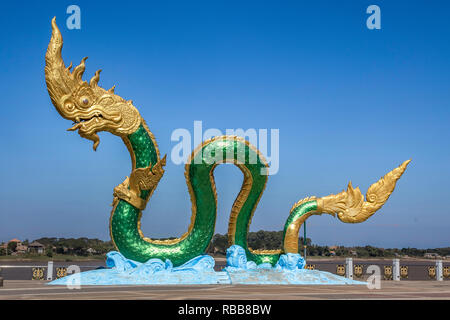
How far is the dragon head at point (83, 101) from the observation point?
1297cm

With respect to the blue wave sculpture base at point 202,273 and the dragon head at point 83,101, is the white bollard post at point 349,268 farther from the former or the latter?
the dragon head at point 83,101

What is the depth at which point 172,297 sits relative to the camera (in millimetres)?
9227

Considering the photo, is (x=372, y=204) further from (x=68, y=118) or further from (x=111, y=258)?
(x=68, y=118)

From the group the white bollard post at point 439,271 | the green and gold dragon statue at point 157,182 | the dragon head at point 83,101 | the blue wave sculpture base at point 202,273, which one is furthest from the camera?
the white bollard post at point 439,271

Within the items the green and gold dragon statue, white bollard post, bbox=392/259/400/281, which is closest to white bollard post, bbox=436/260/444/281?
white bollard post, bbox=392/259/400/281

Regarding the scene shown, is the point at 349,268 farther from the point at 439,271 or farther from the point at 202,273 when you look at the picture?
the point at 202,273

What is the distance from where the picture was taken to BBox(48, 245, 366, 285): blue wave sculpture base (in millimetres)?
12633

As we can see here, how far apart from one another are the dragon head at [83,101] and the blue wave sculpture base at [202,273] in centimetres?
320

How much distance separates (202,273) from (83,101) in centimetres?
528

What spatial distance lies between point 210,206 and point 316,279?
332 cm

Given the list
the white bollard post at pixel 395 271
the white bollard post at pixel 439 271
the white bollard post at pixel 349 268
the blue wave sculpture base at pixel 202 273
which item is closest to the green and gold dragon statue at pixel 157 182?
the blue wave sculpture base at pixel 202 273

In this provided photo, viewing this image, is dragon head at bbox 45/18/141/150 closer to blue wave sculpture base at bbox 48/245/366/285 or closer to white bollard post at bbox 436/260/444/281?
blue wave sculpture base at bbox 48/245/366/285

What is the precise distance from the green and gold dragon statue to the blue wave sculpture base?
27 centimetres

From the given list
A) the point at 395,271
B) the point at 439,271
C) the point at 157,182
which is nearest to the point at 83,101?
the point at 157,182
